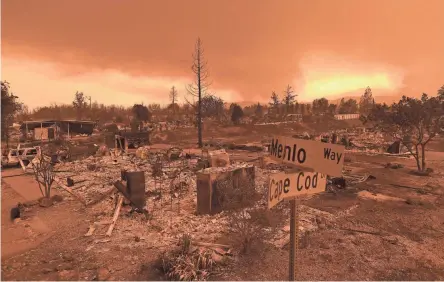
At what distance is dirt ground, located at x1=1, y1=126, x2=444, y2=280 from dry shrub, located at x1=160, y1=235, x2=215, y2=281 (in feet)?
0.70

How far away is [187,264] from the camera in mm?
4785

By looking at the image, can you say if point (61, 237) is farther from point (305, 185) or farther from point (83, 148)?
point (83, 148)

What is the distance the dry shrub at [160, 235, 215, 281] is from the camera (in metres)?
4.64

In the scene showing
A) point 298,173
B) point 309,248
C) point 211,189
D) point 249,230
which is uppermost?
point 298,173

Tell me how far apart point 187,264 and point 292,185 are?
3.04 m

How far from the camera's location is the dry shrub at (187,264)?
4645 mm

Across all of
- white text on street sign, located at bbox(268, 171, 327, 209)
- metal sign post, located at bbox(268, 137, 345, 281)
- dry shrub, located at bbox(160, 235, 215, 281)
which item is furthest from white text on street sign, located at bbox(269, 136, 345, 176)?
dry shrub, located at bbox(160, 235, 215, 281)

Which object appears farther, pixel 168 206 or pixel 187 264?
pixel 168 206

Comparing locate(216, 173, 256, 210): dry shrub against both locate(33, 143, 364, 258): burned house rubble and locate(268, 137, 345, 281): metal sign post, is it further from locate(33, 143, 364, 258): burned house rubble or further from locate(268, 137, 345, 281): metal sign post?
locate(268, 137, 345, 281): metal sign post

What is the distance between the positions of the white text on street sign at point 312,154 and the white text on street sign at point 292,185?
140 mm

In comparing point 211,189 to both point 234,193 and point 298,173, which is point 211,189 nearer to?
point 234,193

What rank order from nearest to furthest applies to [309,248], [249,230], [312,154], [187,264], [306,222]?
[312,154]
[187,264]
[249,230]
[309,248]
[306,222]

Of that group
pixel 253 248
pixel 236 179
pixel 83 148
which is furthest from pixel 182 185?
pixel 83 148

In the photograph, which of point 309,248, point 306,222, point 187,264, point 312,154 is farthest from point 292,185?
point 306,222
